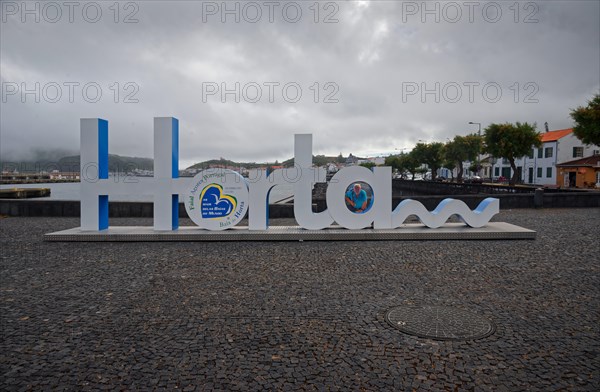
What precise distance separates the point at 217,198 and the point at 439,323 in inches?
370

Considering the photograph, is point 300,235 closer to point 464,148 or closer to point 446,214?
point 446,214

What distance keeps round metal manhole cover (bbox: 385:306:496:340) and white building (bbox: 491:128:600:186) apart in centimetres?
6185

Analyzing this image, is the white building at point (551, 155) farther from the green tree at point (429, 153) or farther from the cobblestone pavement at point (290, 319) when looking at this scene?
the cobblestone pavement at point (290, 319)

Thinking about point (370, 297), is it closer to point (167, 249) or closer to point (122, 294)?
point (122, 294)

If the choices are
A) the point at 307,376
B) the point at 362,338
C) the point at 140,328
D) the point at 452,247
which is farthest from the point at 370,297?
the point at 452,247

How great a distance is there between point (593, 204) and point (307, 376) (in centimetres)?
2574

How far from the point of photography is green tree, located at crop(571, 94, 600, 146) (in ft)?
103

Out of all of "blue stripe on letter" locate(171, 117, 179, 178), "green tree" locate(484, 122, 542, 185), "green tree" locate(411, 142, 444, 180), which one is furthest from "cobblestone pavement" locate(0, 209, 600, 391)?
"green tree" locate(411, 142, 444, 180)

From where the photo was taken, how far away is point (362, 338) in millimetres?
5602

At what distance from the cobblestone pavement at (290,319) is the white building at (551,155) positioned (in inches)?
2344

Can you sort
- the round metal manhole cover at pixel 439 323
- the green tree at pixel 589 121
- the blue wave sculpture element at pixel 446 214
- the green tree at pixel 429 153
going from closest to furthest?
the round metal manhole cover at pixel 439 323 < the blue wave sculpture element at pixel 446 214 < the green tree at pixel 589 121 < the green tree at pixel 429 153

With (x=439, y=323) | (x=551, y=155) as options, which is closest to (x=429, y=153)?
(x=551, y=155)

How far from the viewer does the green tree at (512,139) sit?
144 ft

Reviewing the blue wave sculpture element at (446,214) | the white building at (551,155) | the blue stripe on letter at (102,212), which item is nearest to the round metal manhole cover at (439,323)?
the blue wave sculpture element at (446,214)
